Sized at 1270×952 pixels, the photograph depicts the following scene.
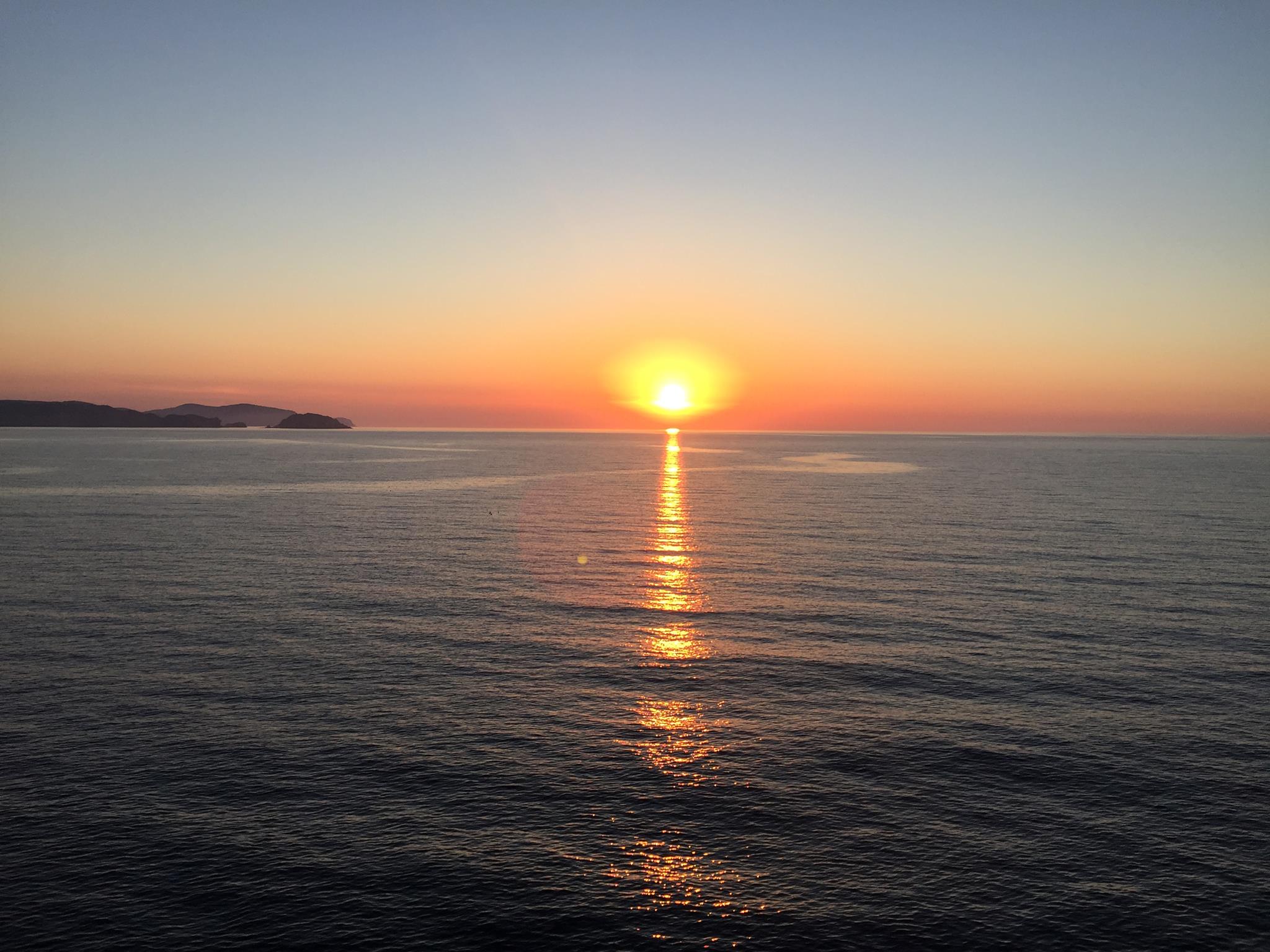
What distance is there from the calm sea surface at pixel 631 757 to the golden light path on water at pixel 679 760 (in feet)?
0.49

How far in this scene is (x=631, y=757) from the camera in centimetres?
3522

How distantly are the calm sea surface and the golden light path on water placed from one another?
0.15 m

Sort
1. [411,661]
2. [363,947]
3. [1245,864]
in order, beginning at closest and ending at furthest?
[363,947] → [1245,864] → [411,661]

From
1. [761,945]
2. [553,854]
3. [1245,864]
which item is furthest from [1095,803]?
[553,854]

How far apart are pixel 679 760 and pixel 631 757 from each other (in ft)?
6.31

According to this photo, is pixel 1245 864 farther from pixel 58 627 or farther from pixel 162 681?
pixel 58 627

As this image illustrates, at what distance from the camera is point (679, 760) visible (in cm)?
3491

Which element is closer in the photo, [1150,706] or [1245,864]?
[1245,864]

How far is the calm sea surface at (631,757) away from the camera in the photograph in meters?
25.2

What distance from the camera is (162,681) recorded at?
43.6 meters

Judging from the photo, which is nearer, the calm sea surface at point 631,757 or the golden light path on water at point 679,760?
the calm sea surface at point 631,757

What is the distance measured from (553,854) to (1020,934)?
13.7m

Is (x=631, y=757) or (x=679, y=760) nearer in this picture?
(x=679, y=760)

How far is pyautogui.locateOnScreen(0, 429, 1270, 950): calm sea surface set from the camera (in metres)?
25.2
